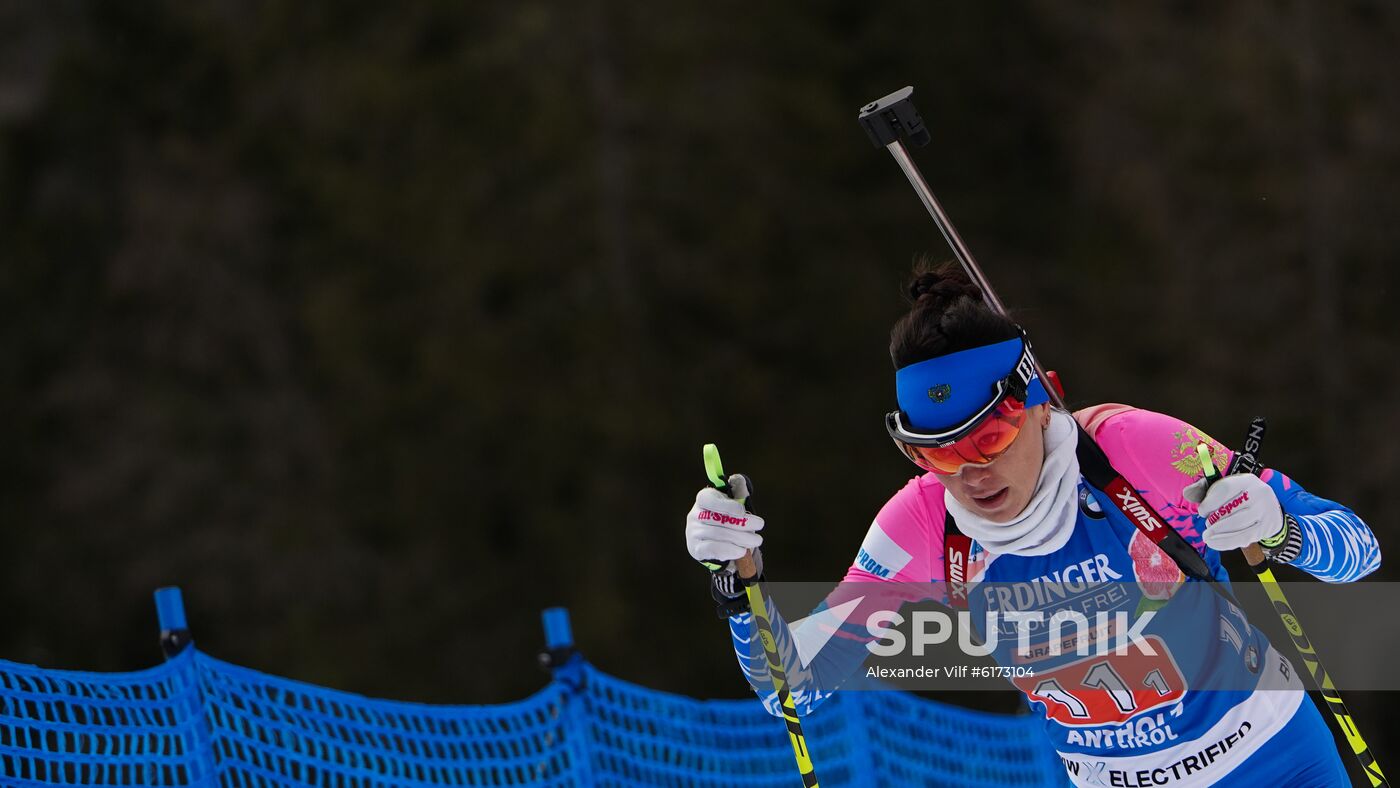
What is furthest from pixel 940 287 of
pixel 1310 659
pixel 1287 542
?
pixel 1310 659

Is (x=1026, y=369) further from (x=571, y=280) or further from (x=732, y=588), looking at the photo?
(x=571, y=280)

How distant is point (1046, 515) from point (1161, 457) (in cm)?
23

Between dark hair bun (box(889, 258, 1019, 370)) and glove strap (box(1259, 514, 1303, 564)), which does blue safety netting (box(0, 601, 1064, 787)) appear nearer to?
glove strap (box(1259, 514, 1303, 564))

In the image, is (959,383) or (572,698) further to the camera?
(572,698)

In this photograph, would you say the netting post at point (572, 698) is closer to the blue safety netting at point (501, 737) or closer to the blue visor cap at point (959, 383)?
the blue safety netting at point (501, 737)

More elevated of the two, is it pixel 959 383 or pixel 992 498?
pixel 959 383

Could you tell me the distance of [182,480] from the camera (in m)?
13.2

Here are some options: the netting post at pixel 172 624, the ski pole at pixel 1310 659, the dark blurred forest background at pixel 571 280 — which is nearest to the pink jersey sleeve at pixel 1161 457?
the ski pole at pixel 1310 659

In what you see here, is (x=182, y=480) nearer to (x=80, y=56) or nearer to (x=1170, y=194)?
(x=80, y=56)

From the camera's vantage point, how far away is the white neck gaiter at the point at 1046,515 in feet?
8.73

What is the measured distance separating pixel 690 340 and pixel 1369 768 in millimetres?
9900

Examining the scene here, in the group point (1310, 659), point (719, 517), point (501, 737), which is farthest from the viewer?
point (501, 737)

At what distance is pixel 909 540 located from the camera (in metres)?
2.87

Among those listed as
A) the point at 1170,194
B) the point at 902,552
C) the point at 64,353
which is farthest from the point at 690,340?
the point at 902,552
